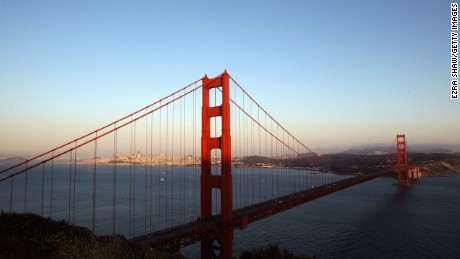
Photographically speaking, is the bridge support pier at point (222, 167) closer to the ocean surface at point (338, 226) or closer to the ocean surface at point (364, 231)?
the ocean surface at point (338, 226)

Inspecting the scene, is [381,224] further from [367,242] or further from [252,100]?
[252,100]

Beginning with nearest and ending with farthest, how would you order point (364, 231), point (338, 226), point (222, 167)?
point (222, 167) → point (364, 231) → point (338, 226)

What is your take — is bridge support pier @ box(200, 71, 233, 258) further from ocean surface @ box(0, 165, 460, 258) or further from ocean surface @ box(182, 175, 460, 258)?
ocean surface @ box(182, 175, 460, 258)

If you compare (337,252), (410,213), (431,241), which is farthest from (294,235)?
(410,213)

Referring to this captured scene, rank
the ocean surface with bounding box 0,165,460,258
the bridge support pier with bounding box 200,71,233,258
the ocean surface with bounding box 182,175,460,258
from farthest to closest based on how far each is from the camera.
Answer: the ocean surface with bounding box 0,165,460,258
the ocean surface with bounding box 182,175,460,258
the bridge support pier with bounding box 200,71,233,258

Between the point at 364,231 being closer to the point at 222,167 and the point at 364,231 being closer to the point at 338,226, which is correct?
the point at 338,226

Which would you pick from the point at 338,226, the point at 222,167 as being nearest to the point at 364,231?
the point at 338,226

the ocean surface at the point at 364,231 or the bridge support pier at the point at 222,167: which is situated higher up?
the bridge support pier at the point at 222,167

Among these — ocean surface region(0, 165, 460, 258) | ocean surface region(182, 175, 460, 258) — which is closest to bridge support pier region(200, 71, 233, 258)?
ocean surface region(0, 165, 460, 258)

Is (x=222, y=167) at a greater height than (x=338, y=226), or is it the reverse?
(x=222, y=167)

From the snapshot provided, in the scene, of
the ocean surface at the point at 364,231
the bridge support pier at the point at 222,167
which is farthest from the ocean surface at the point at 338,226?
the bridge support pier at the point at 222,167
